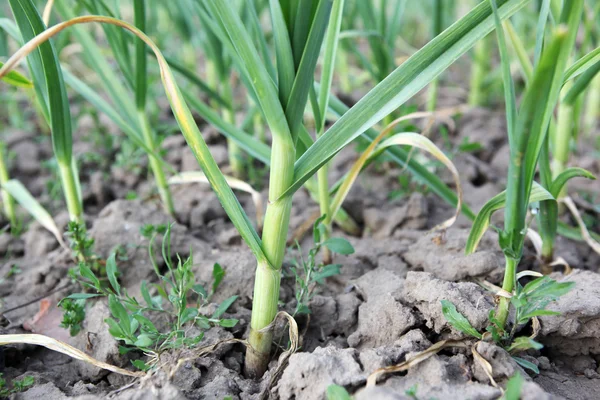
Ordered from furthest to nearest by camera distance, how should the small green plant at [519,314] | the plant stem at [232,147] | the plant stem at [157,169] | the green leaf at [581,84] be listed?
the plant stem at [232,147], the plant stem at [157,169], the green leaf at [581,84], the small green plant at [519,314]

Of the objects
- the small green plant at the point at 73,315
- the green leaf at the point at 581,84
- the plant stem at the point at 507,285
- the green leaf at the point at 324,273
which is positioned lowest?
the small green plant at the point at 73,315

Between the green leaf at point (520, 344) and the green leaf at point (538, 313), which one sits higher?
the green leaf at point (538, 313)

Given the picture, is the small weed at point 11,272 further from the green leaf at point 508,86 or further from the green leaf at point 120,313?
the green leaf at point 508,86

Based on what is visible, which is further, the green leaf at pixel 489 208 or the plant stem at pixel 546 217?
the plant stem at pixel 546 217

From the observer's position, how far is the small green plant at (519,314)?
0.91 m

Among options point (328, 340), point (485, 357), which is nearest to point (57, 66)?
point (328, 340)

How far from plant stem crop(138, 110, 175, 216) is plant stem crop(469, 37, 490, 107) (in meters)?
1.31

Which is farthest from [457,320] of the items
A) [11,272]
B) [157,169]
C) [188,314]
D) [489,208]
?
[11,272]

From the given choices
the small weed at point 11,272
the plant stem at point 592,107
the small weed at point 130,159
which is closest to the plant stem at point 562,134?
the plant stem at point 592,107

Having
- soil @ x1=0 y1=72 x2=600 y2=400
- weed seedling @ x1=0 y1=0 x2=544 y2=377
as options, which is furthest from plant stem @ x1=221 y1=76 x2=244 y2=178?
weed seedling @ x1=0 y1=0 x2=544 y2=377

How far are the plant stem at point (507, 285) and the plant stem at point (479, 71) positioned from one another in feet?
4.70

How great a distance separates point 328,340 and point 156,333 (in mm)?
360

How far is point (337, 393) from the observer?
0.87 metres

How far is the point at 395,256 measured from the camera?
4.68ft
